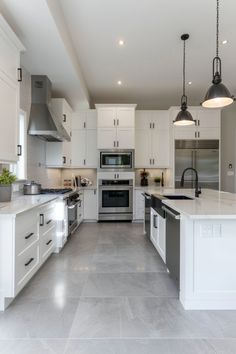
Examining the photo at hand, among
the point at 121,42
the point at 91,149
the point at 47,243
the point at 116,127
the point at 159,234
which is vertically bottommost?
the point at 47,243

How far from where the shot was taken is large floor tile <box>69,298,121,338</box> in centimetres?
180

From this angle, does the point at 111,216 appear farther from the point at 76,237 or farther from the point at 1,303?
the point at 1,303

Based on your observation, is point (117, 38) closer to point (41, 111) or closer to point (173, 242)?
point (41, 111)

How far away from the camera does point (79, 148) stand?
606 cm

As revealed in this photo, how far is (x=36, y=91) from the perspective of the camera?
407 cm

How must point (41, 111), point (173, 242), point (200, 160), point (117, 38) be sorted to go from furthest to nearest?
1. point (200, 160)
2. point (41, 111)
3. point (117, 38)
4. point (173, 242)

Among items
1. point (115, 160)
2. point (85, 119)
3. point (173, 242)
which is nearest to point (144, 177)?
point (115, 160)

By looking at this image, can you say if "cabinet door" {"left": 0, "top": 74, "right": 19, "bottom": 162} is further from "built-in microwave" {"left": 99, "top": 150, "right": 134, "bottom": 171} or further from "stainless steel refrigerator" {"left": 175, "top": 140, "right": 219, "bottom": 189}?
"stainless steel refrigerator" {"left": 175, "top": 140, "right": 219, "bottom": 189}

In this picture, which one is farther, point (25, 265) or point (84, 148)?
point (84, 148)

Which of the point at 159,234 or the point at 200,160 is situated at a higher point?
the point at 200,160

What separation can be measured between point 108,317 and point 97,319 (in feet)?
0.31

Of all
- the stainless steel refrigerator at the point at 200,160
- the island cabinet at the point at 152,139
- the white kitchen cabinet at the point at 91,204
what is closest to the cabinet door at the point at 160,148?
the island cabinet at the point at 152,139

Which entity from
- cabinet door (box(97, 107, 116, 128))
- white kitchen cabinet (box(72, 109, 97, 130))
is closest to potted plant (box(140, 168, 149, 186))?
cabinet door (box(97, 107, 116, 128))

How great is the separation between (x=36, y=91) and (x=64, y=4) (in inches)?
60.7
